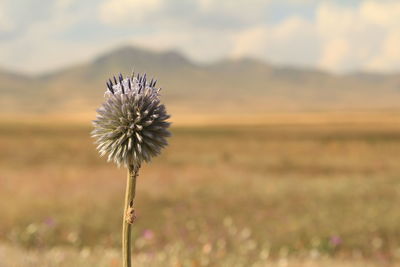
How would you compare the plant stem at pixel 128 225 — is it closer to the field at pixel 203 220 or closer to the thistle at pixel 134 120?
the thistle at pixel 134 120

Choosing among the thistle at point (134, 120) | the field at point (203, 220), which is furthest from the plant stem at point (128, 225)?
the field at point (203, 220)

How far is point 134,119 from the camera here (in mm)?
5062

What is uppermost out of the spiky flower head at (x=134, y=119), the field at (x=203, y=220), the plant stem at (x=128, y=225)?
the spiky flower head at (x=134, y=119)

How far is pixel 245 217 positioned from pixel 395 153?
3097 centimetres

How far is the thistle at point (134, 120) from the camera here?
4998 mm

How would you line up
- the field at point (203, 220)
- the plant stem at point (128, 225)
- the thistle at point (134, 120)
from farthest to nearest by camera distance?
1. the field at point (203, 220)
2. the thistle at point (134, 120)
3. the plant stem at point (128, 225)

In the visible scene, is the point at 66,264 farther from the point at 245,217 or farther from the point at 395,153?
the point at 395,153

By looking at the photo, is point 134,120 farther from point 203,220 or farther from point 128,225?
point 203,220

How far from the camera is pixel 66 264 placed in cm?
847

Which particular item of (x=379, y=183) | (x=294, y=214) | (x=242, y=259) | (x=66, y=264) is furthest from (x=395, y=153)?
(x=66, y=264)

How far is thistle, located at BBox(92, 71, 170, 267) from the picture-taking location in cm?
500

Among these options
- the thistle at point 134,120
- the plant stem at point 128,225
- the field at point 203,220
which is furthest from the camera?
the field at point 203,220

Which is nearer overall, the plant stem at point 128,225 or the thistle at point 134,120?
the plant stem at point 128,225

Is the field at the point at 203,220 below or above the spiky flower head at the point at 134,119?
below
